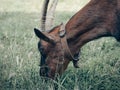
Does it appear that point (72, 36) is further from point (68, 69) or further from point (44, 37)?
point (68, 69)

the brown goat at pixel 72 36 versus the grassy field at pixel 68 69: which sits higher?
the brown goat at pixel 72 36

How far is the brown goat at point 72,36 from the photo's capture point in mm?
5779

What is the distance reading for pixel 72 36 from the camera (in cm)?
587

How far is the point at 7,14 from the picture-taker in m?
12.9

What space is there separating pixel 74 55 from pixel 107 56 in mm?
1303

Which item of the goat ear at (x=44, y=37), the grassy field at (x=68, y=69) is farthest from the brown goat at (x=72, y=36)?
the grassy field at (x=68, y=69)

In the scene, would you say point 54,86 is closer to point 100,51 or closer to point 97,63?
point 97,63

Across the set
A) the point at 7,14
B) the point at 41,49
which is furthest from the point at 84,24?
the point at 7,14

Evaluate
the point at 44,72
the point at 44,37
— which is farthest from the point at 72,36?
the point at 44,72

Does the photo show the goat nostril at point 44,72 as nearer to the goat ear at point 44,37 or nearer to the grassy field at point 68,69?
the grassy field at point 68,69

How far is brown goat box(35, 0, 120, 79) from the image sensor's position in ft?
19.0

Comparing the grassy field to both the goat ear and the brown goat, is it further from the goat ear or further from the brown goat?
the goat ear

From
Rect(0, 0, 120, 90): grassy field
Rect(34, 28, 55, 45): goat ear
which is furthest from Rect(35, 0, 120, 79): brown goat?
Rect(0, 0, 120, 90): grassy field

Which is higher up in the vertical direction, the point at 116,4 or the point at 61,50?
the point at 116,4
